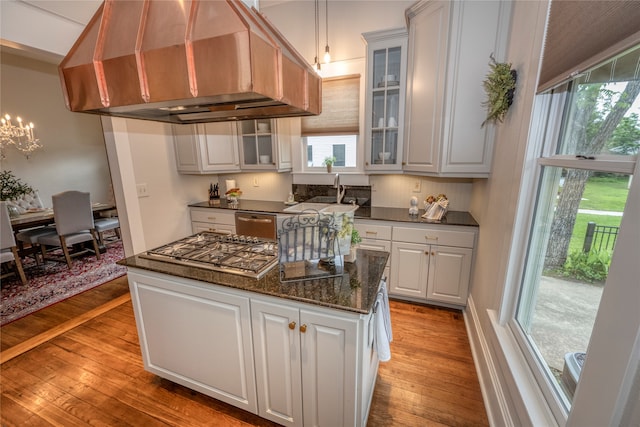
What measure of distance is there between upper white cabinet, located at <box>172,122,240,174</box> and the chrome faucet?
127 centimetres

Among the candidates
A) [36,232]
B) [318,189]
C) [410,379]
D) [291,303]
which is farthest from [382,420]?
[36,232]

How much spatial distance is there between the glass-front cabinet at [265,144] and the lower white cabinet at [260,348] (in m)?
1.96

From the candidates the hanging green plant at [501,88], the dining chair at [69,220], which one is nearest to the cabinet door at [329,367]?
the hanging green plant at [501,88]

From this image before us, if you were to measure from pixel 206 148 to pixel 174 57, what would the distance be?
2649 mm

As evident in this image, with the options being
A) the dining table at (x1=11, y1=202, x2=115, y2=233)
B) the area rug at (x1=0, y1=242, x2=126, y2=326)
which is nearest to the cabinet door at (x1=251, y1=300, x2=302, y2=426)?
the area rug at (x1=0, y1=242, x2=126, y2=326)

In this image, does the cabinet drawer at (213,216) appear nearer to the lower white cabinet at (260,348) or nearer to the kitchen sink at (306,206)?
the kitchen sink at (306,206)

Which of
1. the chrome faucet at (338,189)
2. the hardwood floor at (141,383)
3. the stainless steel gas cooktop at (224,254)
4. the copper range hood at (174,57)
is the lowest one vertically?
the hardwood floor at (141,383)

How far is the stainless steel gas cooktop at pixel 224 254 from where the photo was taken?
57.6 inches

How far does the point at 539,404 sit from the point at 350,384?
2.55 ft

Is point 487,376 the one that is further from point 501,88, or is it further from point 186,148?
point 186,148

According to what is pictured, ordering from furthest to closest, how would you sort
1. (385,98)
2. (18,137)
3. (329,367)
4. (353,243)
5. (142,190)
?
(18,137)
(142,190)
(385,98)
(353,243)
(329,367)

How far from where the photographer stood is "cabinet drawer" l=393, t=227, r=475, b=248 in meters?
2.37

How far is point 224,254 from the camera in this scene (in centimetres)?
165

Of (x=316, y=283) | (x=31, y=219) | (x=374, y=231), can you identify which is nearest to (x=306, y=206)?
(x=374, y=231)
